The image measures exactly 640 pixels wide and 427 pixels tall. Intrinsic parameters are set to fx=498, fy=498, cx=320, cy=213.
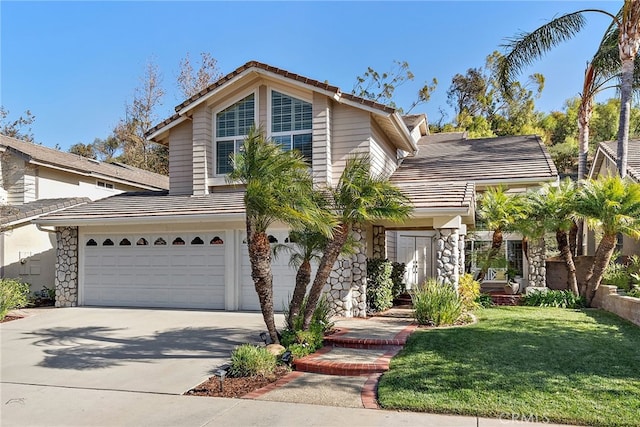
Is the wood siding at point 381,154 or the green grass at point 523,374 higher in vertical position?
the wood siding at point 381,154

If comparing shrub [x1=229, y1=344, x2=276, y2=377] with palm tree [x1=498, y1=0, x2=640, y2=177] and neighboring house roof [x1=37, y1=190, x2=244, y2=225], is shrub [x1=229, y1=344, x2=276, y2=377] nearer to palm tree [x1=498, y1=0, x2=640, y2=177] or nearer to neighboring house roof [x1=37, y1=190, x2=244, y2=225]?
neighboring house roof [x1=37, y1=190, x2=244, y2=225]

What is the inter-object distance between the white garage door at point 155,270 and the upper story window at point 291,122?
3.40 m

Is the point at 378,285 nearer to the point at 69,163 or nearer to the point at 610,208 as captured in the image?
the point at 610,208

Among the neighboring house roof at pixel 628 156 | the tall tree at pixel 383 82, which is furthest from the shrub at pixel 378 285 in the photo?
the tall tree at pixel 383 82

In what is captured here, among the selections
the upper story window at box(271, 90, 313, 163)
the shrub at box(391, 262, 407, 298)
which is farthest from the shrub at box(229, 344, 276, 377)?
the shrub at box(391, 262, 407, 298)

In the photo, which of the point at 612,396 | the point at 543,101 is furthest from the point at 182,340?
the point at 543,101

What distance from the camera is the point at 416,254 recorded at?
2077cm

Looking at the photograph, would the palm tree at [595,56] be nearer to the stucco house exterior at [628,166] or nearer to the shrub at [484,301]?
the stucco house exterior at [628,166]

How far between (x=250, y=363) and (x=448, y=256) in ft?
20.0

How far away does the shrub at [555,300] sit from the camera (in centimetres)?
1392

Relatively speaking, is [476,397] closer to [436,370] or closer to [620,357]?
[436,370]

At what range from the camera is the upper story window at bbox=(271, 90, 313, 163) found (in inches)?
577

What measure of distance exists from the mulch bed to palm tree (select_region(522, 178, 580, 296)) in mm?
9615

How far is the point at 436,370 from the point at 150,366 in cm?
466
